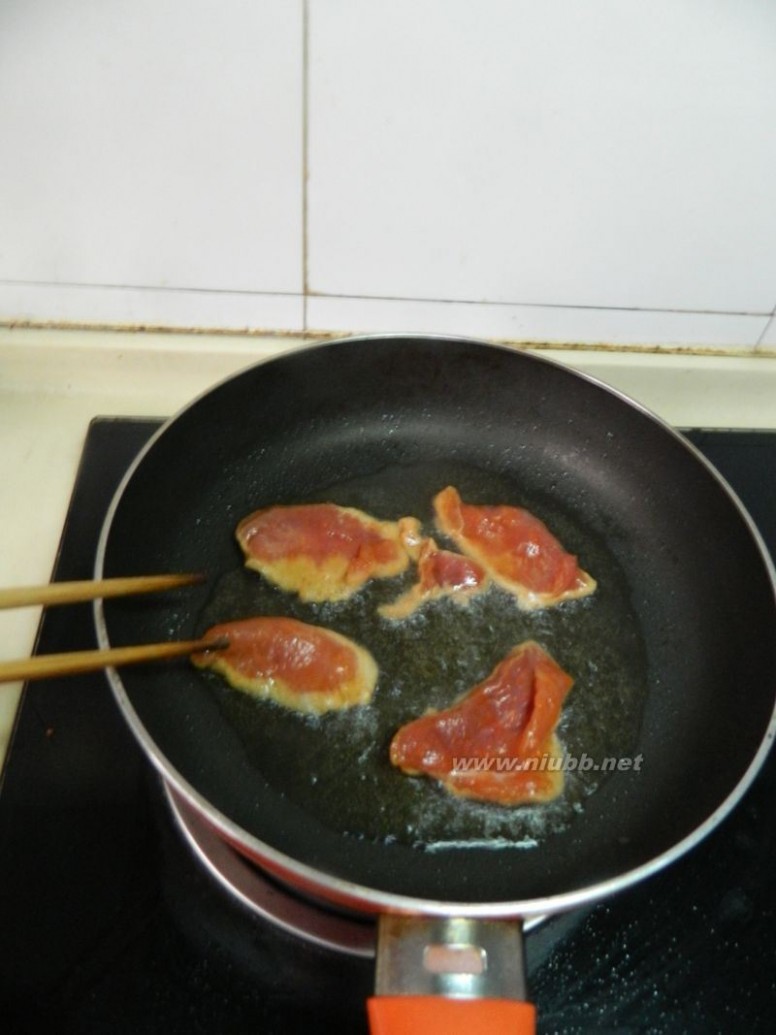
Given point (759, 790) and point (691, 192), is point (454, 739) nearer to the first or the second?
point (759, 790)

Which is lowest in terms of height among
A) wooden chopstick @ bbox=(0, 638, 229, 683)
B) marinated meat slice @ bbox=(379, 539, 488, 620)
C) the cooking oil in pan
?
the cooking oil in pan

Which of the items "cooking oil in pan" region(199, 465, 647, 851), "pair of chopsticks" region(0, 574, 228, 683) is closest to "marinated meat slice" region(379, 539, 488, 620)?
"cooking oil in pan" region(199, 465, 647, 851)

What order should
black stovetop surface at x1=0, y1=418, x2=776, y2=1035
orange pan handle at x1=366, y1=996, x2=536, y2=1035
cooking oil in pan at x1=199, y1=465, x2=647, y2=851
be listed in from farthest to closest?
cooking oil in pan at x1=199, y1=465, x2=647, y2=851 < black stovetop surface at x1=0, y1=418, x2=776, y2=1035 < orange pan handle at x1=366, y1=996, x2=536, y2=1035

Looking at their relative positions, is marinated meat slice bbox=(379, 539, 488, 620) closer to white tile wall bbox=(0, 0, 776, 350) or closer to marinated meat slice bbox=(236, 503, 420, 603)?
marinated meat slice bbox=(236, 503, 420, 603)

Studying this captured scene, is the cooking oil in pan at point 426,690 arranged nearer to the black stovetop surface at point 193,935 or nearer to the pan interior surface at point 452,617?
the pan interior surface at point 452,617

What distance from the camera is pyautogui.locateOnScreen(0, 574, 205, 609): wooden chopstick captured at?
1.98 feet

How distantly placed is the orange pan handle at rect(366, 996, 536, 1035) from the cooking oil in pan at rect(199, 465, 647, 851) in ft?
0.62

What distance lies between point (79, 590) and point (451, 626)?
0.40 metres

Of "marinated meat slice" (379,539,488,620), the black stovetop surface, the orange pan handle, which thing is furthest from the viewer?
"marinated meat slice" (379,539,488,620)

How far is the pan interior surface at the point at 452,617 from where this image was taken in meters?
0.73

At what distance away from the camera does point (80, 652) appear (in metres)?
0.68

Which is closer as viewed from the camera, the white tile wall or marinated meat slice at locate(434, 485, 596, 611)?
the white tile wall

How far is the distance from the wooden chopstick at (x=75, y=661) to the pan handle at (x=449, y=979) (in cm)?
29

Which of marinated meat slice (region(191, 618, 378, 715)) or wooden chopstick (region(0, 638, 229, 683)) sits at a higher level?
wooden chopstick (region(0, 638, 229, 683))
